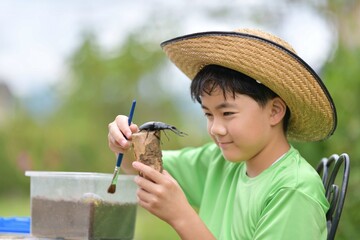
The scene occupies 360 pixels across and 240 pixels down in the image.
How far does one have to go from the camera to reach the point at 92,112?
42.9 ft

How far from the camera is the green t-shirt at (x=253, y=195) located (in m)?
2.21

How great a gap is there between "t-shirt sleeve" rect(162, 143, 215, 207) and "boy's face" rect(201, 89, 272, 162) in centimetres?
53

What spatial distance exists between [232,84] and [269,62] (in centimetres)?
15

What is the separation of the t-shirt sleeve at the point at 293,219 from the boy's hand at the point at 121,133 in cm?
50

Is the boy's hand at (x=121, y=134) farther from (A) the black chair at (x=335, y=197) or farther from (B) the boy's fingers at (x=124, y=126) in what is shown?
(A) the black chair at (x=335, y=197)

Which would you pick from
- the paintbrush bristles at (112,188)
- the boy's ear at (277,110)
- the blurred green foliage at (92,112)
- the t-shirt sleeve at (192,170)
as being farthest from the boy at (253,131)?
the blurred green foliage at (92,112)

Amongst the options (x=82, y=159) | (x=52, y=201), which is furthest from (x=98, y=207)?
(x=82, y=159)

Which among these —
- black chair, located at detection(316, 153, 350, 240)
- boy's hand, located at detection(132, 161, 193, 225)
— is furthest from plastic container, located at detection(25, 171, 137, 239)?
black chair, located at detection(316, 153, 350, 240)

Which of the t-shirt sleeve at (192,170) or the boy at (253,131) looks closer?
the boy at (253,131)

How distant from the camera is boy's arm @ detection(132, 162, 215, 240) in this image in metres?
2.18

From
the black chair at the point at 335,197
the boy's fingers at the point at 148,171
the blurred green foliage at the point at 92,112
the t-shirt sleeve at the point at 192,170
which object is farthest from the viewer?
the blurred green foliage at the point at 92,112

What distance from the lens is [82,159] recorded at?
1166 centimetres

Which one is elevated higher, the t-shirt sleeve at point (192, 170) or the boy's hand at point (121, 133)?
the boy's hand at point (121, 133)

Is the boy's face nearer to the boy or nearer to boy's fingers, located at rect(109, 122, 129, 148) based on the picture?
the boy
